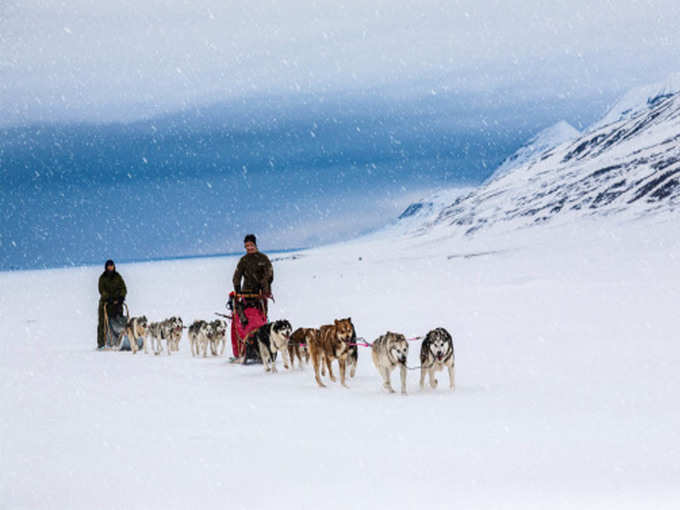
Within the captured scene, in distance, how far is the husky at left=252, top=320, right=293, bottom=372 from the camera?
46.1 feet

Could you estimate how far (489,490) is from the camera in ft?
20.9

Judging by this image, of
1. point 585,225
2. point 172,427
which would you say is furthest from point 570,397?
point 585,225

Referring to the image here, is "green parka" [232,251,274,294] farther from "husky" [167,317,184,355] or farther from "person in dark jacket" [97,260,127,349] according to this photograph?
"person in dark jacket" [97,260,127,349]

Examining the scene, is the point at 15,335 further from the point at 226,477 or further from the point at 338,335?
the point at 226,477

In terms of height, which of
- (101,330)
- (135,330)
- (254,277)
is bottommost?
(135,330)

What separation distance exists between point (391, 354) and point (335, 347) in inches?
56.2

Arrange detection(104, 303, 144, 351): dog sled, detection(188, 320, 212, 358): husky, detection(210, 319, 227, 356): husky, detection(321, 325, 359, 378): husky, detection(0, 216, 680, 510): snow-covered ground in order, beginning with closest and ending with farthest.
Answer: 1. detection(0, 216, 680, 510): snow-covered ground
2. detection(321, 325, 359, 378): husky
3. detection(188, 320, 212, 358): husky
4. detection(210, 319, 227, 356): husky
5. detection(104, 303, 144, 351): dog sled

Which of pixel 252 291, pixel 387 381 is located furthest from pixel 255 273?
pixel 387 381

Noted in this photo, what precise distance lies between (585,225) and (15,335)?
5055 inches

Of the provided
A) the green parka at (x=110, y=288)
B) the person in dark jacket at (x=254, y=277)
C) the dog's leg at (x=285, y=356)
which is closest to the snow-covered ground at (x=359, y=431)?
the dog's leg at (x=285, y=356)

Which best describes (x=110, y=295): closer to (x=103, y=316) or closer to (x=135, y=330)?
(x=103, y=316)

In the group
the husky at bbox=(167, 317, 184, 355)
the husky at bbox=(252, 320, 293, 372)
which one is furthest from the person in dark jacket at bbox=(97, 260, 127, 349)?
the husky at bbox=(252, 320, 293, 372)

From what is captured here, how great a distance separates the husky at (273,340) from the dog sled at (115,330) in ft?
20.3

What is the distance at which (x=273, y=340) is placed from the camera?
46.4ft
